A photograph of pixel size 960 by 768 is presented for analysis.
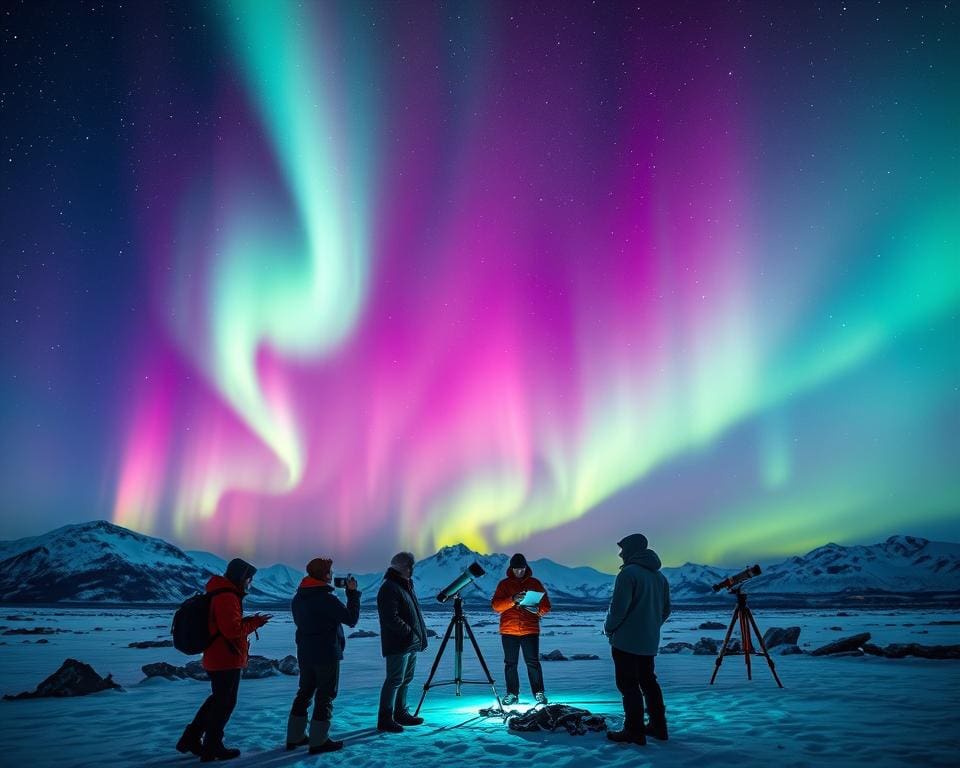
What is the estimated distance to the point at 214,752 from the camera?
6.96 meters

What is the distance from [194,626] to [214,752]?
1.56m

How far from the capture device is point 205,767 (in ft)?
22.1

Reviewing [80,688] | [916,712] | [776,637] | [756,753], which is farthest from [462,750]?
[776,637]

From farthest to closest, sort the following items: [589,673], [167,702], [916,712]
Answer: [589,673] < [167,702] < [916,712]

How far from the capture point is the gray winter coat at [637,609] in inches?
289

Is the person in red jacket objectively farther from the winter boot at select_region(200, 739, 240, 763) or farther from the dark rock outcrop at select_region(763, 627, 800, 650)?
the dark rock outcrop at select_region(763, 627, 800, 650)

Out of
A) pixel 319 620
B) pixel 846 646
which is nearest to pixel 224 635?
pixel 319 620

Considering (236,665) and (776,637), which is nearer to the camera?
(236,665)

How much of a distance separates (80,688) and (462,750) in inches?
381

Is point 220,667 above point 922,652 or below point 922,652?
above

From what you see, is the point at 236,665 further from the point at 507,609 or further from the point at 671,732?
the point at 671,732

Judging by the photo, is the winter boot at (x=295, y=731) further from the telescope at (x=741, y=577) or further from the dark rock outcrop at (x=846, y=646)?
the dark rock outcrop at (x=846, y=646)

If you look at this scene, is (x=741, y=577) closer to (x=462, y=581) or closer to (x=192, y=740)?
(x=462, y=581)

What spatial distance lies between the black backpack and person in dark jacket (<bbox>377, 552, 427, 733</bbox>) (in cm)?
208
